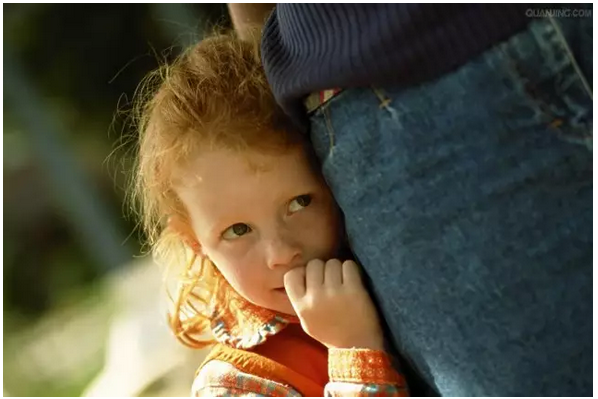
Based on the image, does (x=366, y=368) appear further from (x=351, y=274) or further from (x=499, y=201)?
(x=499, y=201)

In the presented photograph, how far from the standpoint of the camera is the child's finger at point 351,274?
2.48ft

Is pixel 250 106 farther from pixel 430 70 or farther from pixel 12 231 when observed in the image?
pixel 12 231

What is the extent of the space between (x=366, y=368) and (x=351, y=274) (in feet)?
0.27

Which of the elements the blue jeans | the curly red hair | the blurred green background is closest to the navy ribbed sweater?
the blue jeans

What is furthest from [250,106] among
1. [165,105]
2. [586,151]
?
[586,151]

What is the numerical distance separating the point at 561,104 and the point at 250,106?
0.30 meters

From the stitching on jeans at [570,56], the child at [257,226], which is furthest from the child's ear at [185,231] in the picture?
the stitching on jeans at [570,56]

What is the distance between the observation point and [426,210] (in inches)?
25.2

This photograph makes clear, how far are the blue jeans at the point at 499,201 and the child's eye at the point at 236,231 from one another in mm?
178

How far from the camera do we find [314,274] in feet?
2.57

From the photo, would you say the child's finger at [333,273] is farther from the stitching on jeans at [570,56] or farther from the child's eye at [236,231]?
the stitching on jeans at [570,56]

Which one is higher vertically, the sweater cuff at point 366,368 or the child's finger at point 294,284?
the child's finger at point 294,284

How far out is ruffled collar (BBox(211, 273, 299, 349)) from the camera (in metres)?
0.87

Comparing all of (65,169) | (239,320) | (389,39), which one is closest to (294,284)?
(239,320)
